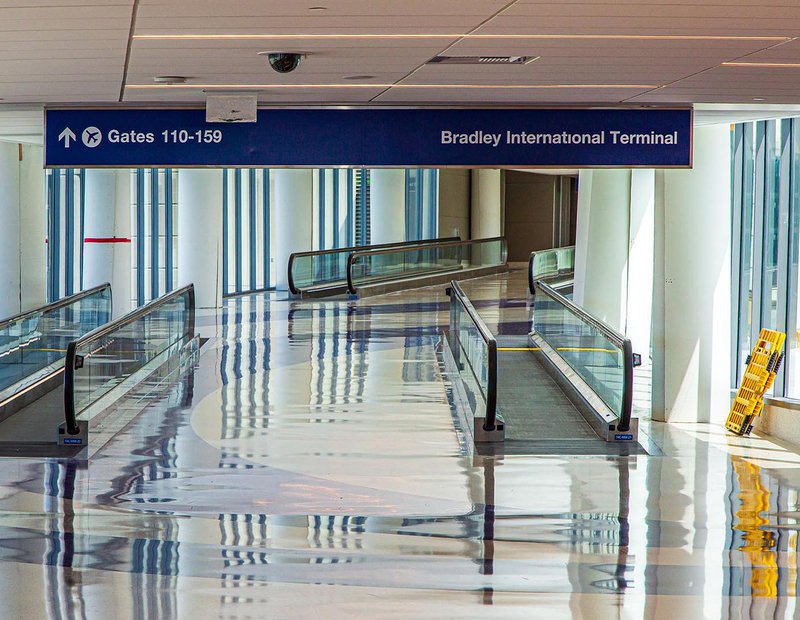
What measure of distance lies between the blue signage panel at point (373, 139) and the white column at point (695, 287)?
4904 millimetres

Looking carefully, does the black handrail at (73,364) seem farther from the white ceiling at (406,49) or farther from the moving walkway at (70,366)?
the white ceiling at (406,49)

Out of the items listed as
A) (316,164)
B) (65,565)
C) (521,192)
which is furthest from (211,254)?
(521,192)

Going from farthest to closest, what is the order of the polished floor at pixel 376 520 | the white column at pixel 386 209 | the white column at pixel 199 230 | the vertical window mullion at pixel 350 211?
the vertical window mullion at pixel 350 211
the white column at pixel 386 209
the white column at pixel 199 230
the polished floor at pixel 376 520

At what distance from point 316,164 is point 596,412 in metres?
5.06

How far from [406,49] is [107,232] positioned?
15111 mm

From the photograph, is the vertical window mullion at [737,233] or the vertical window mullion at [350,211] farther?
the vertical window mullion at [350,211]

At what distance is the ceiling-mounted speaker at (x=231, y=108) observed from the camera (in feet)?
27.3

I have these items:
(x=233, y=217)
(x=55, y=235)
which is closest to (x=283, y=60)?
(x=55, y=235)

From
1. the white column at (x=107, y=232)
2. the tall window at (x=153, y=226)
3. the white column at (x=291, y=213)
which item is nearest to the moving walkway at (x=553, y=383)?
the white column at (x=107, y=232)

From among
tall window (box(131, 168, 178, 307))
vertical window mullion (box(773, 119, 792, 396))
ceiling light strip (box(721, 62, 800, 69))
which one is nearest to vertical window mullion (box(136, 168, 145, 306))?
tall window (box(131, 168, 178, 307))

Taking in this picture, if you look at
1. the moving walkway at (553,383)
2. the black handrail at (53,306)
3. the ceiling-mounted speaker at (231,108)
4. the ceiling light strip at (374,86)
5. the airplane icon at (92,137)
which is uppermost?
the ceiling light strip at (374,86)

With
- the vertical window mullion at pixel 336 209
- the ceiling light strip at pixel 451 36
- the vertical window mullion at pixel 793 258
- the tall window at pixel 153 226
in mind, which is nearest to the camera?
the ceiling light strip at pixel 451 36

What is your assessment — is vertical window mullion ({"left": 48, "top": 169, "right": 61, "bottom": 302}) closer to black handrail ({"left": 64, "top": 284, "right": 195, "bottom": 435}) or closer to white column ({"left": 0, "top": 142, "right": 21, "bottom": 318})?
white column ({"left": 0, "top": 142, "right": 21, "bottom": 318})

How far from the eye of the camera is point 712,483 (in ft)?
31.3
